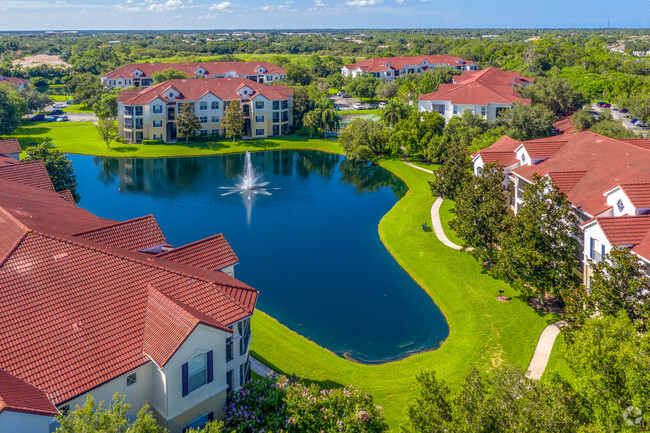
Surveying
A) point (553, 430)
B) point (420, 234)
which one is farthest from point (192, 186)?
point (553, 430)

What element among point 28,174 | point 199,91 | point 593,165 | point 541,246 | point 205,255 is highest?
point 199,91

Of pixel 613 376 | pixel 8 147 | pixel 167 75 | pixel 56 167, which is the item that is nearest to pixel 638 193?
pixel 613 376

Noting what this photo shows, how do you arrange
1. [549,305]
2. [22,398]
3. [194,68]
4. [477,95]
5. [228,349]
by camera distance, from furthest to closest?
[194,68], [477,95], [549,305], [228,349], [22,398]

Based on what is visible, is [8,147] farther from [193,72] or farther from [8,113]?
[193,72]

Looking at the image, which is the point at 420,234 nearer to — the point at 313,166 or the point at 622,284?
the point at 622,284

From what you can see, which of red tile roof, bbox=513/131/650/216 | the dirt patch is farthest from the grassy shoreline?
red tile roof, bbox=513/131/650/216

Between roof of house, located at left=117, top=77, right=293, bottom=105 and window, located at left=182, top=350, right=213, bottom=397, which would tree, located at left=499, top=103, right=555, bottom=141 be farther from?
window, located at left=182, top=350, right=213, bottom=397

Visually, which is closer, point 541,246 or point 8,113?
point 541,246
